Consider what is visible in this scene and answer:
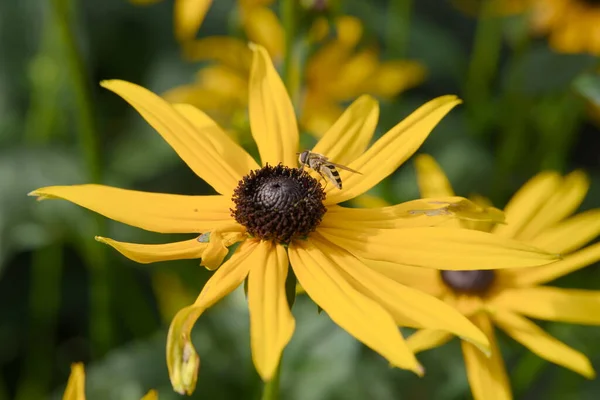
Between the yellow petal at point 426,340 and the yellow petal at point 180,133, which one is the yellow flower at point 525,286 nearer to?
the yellow petal at point 426,340

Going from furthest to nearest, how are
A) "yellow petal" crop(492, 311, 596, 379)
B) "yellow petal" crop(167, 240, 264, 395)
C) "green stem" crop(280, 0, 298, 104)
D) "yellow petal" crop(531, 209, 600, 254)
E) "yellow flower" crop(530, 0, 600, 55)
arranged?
"yellow flower" crop(530, 0, 600, 55) → "green stem" crop(280, 0, 298, 104) → "yellow petal" crop(531, 209, 600, 254) → "yellow petal" crop(492, 311, 596, 379) → "yellow petal" crop(167, 240, 264, 395)

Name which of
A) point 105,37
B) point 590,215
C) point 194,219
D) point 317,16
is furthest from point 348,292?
point 105,37

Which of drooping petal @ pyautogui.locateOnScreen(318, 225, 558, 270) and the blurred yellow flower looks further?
the blurred yellow flower

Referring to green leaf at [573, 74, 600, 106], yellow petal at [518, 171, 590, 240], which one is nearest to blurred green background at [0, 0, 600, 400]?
green leaf at [573, 74, 600, 106]

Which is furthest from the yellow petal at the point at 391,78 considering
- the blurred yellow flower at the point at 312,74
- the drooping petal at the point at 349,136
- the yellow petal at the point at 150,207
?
the yellow petal at the point at 150,207

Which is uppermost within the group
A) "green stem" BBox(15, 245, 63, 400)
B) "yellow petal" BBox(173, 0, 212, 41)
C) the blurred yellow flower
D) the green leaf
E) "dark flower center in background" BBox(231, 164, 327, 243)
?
the green leaf

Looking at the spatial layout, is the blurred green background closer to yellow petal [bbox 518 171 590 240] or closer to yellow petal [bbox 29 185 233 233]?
yellow petal [bbox 518 171 590 240]

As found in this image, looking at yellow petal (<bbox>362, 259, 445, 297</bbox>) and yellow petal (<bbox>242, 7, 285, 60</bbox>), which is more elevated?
yellow petal (<bbox>362, 259, 445, 297</bbox>)
